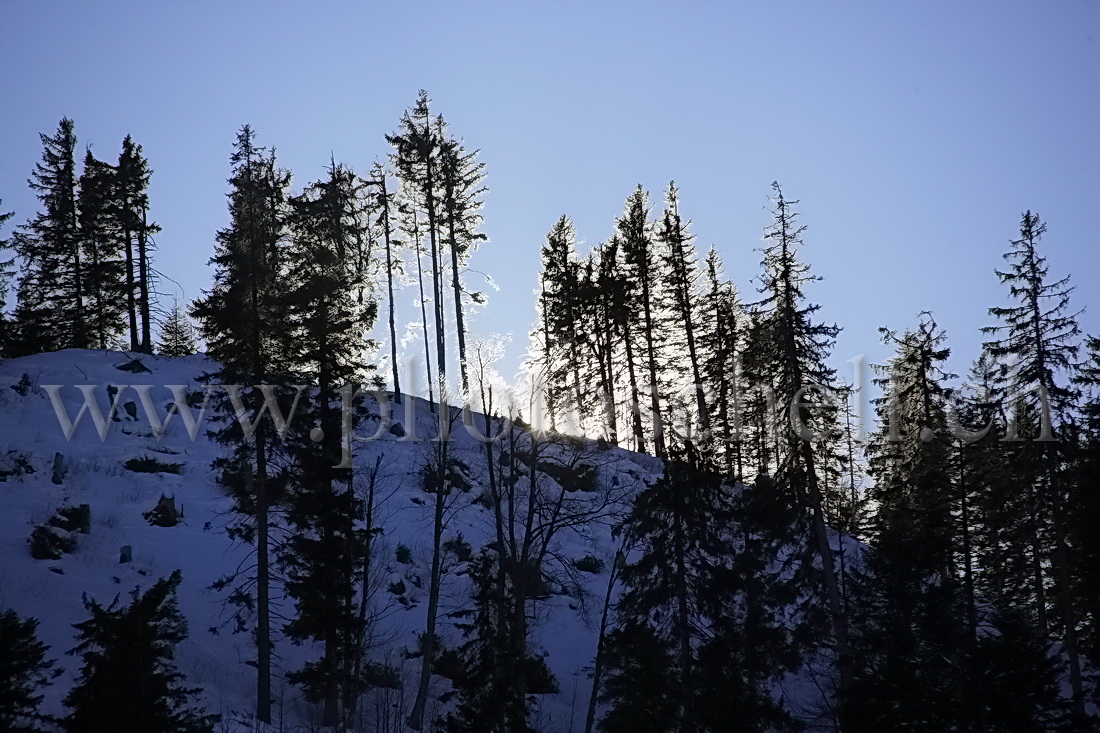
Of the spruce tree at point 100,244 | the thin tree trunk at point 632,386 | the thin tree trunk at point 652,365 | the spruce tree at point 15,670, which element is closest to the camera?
the spruce tree at point 15,670

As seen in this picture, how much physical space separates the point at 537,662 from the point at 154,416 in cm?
1957

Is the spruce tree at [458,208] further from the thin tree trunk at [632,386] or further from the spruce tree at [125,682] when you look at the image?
the spruce tree at [125,682]

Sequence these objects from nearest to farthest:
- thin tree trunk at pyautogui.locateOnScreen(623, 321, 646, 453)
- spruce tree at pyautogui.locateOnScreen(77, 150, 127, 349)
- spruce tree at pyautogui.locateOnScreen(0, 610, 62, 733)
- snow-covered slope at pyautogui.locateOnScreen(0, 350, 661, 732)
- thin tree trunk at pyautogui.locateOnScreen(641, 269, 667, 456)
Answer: spruce tree at pyautogui.locateOnScreen(0, 610, 62, 733)
snow-covered slope at pyautogui.locateOnScreen(0, 350, 661, 732)
thin tree trunk at pyautogui.locateOnScreen(641, 269, 667, 456)
thin tree trunk at pyautogui.locateOnScreen(623, 321, 646, 453)
spruce tree at pyautogui.locateOnScreen(77, 150, 127, 349)

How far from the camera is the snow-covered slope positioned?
20.5 m

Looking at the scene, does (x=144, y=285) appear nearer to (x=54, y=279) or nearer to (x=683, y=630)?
(x=54, y=279)

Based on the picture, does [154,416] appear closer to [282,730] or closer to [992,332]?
[282,730]

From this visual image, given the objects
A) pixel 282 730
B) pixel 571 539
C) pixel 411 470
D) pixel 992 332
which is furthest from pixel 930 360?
pixel 282 730

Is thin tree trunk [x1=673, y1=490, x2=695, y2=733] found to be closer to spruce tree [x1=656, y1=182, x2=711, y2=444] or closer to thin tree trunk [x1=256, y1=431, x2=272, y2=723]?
thin tree trunk [x1=256, y1=431, x2=272, y2=723]

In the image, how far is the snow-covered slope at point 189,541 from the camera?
2050cm

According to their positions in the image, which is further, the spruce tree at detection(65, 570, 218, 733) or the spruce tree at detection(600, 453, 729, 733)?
the spruce tree at detection(600, 453, 729, 733)

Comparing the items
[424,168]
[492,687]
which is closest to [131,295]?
[424,168]

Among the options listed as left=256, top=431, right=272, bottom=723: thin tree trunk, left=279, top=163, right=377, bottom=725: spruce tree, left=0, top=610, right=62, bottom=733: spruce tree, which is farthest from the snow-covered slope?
left=0, top=610, right=62, bottom=733: spruce tree

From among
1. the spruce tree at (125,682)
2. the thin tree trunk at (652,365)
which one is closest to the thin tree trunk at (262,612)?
the spruce tree at (125,682)

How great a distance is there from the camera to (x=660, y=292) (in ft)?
132
